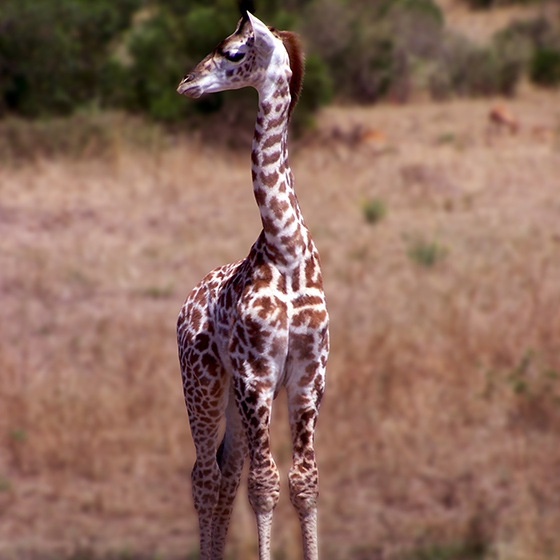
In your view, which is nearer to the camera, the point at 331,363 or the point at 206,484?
the point at 206,484

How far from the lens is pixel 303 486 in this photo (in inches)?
127

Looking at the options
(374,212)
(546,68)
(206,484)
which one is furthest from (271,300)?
(546,68)

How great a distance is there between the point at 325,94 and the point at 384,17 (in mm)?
11622

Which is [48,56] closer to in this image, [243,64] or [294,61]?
[294,61]

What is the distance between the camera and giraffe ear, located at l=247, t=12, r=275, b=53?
9.77 feet

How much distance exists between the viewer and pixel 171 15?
29.7m

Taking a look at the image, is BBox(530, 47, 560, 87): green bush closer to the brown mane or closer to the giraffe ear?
the brown mane

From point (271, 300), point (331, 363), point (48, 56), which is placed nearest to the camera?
point (271, 300)

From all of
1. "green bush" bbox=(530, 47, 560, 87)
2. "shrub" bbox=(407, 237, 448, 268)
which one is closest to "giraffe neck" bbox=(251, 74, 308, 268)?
"shrub" bbox=(407, 237, 448, 268)

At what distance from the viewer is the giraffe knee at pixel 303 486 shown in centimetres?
322

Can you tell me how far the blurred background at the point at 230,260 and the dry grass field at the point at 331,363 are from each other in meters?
0.04

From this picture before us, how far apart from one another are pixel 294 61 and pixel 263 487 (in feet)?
4.92

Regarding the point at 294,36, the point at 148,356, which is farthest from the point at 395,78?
the point at 294,36

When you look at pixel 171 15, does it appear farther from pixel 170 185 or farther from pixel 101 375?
pixel 101 375
